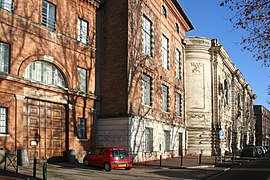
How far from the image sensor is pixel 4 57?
64.0 ft

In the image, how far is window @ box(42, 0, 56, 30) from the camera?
22641 millimetres

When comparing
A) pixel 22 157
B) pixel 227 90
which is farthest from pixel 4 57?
pixel 227 90

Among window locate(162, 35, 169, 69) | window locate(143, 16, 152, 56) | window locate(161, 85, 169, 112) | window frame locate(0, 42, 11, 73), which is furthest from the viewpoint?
window locate(162, 35, 169, 69)

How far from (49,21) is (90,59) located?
4.72 metres

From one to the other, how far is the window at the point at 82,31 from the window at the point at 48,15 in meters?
2.78

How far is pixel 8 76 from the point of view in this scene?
1908 centimetres

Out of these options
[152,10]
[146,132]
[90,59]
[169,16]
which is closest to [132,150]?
[146,132]

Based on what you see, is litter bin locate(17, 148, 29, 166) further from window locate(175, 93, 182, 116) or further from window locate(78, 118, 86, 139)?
window locate(175, 93, 182, 116)

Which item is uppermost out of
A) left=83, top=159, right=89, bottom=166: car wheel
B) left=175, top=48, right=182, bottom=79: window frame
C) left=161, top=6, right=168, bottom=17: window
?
left=161, top=6, right=168, bottom=17: window

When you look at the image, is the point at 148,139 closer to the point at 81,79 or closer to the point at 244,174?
the point at 81,79

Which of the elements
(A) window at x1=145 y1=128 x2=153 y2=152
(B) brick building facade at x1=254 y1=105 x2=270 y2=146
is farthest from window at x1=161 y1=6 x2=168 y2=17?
(B) brick building facade at x1=254 y1=105 x2=270 y2=146

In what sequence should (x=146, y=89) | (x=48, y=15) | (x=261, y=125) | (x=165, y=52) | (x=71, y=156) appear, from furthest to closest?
(x=261, y=125) → (x=165, y=52) → (x=146, y=89) → (x=71, y=156) → (x=48, y=15)

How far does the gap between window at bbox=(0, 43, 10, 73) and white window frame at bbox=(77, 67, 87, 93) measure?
637cm

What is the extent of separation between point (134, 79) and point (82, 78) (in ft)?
12.9
